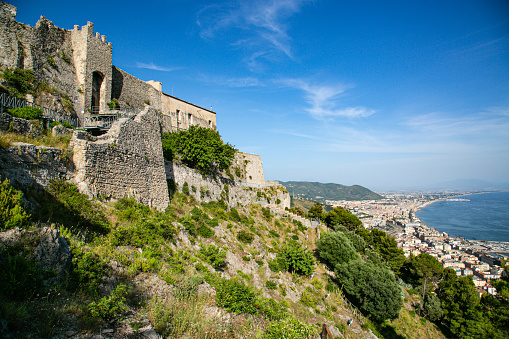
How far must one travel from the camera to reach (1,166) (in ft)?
21.5

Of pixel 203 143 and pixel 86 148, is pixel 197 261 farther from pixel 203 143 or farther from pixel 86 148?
pixel 203 143

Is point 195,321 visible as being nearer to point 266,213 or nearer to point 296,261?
point 296,261

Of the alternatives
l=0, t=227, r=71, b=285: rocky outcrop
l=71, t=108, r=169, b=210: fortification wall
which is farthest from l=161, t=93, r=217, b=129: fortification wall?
l=0, t=227, r=71, b=285: rocky outcrop

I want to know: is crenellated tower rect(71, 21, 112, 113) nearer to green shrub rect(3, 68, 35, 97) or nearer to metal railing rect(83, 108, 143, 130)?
green shrub rect(3, 68, 35, 97)

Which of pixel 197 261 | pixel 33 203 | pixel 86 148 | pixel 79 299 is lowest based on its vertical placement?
pixel 197 261

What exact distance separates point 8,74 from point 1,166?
10.6 meters

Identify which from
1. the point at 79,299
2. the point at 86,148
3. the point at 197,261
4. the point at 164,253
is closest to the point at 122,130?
the point at 86,148

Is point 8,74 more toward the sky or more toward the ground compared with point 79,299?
more toward the sky

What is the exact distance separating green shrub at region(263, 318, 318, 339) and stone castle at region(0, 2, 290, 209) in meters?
7.86

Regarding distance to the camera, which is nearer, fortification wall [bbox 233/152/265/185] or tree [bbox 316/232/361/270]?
tree [bbox 316/232/361/270]

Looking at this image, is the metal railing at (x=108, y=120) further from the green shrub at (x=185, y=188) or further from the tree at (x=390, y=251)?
the tree at (x=390, y=251)

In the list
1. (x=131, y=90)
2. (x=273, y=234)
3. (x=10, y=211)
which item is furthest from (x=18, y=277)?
(x=131, y=90)

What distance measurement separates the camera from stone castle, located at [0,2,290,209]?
29.6ft

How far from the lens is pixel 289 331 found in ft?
18.5
